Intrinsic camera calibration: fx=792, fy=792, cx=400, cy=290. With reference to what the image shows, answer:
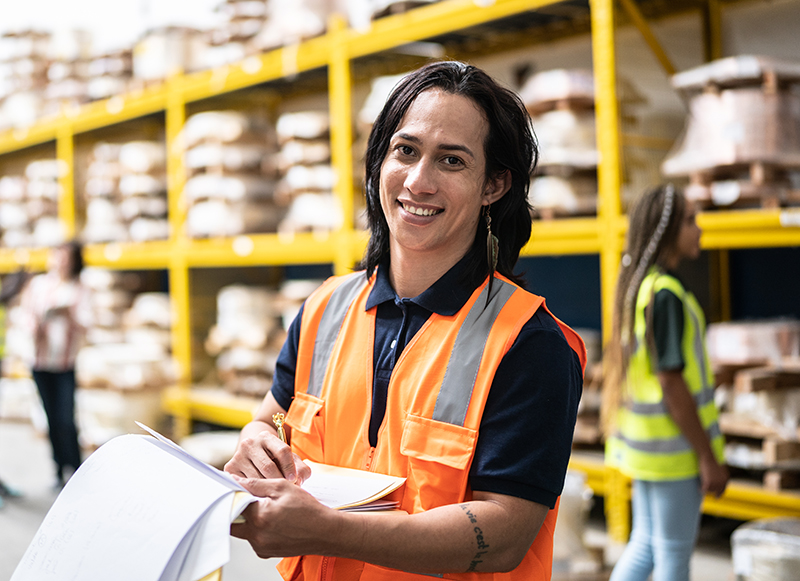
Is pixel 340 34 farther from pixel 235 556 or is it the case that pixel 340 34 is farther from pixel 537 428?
pixel 537 428

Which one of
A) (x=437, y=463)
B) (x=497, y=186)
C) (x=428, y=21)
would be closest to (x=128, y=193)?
(x=428, y=21)

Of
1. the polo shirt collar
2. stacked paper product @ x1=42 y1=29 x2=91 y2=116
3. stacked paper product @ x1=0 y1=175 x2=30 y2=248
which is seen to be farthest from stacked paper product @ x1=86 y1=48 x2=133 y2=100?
the polo shirt collar

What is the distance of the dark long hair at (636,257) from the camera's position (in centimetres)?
332

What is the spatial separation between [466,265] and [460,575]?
2.04 ft

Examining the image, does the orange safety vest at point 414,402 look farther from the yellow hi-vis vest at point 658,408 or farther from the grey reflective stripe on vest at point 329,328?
the yellow hi-vis vest at point 658,408

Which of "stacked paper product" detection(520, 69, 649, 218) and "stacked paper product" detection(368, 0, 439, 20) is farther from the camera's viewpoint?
"stacked paper product" detection(368, 0, 439, 20)

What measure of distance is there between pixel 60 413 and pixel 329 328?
497 cm

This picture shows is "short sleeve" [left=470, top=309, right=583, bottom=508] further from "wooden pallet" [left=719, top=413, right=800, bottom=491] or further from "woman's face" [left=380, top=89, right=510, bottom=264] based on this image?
"wooden pallet" [left=719, top=413, right=800, bottom=491]

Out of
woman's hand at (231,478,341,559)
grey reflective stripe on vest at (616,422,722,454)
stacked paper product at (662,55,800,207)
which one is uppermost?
stacked paper product at (662,55,800,207)

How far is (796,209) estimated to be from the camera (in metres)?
3.77

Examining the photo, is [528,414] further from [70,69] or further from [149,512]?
[70,69]

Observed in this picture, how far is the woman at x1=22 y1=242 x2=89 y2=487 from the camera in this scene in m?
5.94

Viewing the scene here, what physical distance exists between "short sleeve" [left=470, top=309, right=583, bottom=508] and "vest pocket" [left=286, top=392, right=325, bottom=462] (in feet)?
1.27

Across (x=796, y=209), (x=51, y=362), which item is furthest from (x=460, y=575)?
(x=51, y=362)
